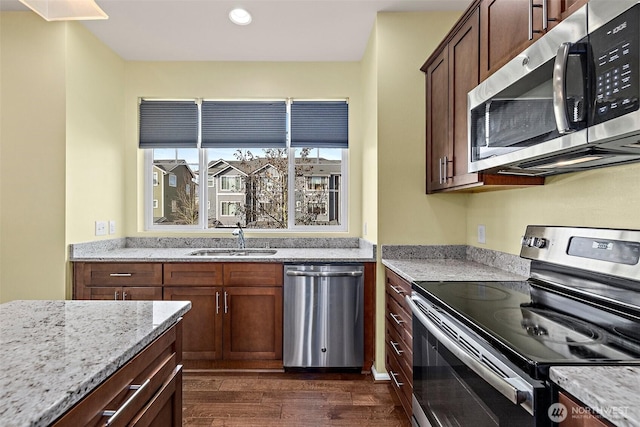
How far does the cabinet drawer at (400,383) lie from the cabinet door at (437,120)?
1.16 m

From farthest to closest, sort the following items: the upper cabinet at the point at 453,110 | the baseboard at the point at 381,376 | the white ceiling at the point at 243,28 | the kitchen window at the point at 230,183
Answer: the kitchen window at the point at 230,183
the baseboard at the point at 381,376
the white ceiling at the point at 243,28
the upper cabinet at the point at 453,110

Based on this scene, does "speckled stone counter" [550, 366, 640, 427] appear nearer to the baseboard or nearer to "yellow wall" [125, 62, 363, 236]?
the baseboard

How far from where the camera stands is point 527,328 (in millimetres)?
1133

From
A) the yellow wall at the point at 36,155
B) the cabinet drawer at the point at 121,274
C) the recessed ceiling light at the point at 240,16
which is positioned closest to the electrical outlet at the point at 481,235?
the recessed ceiling light at the point at 240,16

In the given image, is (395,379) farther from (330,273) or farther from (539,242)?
(539,242)

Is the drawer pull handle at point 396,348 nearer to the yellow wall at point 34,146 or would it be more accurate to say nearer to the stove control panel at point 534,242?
the stove control panel at point 534,242

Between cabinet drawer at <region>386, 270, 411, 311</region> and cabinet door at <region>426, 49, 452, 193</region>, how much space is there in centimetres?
65

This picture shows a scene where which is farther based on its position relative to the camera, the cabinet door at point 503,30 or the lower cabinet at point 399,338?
the lower cabinet at point 399,338

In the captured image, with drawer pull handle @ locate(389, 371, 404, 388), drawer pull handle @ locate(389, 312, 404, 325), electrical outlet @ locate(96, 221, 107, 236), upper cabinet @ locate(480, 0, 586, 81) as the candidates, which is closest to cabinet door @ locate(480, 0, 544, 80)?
upper cabinet @ locate(480, 0, 586, 81)

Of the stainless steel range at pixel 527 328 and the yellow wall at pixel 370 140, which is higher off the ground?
the yellow wall at pixel 370 140

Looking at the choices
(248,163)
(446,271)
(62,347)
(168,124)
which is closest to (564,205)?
(446,271)

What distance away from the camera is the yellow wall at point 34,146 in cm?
264

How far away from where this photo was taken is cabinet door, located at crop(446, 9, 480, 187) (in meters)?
1.86

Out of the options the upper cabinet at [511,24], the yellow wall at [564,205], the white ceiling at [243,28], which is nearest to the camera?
the upper cabinet at [511,24]
